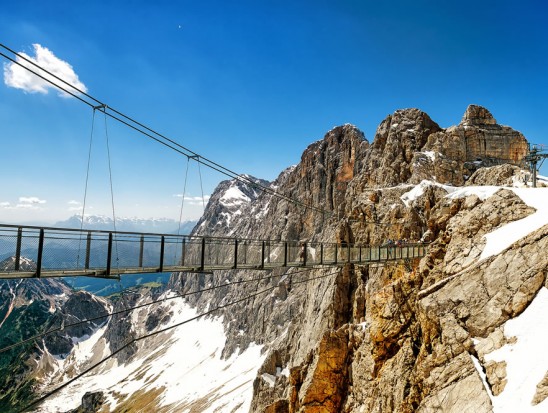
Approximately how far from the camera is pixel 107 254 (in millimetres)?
11820

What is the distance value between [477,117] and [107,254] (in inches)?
2402

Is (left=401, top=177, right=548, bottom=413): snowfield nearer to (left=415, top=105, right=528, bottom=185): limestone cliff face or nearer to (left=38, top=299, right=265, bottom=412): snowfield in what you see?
(left=415, top=105, right=528, bottom=185): limestone cliff face

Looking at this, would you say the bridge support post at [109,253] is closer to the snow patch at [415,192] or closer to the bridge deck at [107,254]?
the bridge deck at [107,254]

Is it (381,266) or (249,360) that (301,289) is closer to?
(249,360)

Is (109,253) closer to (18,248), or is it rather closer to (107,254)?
(107,254)

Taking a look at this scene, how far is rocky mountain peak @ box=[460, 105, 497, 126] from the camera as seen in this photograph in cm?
5653

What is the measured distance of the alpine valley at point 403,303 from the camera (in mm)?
14000

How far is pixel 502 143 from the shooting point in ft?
178

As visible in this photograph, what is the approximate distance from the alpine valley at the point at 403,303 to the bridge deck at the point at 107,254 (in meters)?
1.38

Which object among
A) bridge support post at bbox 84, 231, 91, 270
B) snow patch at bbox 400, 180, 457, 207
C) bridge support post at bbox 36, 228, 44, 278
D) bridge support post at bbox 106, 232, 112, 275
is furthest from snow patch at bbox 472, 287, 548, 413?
snow patch at bbox 400, 180, 457, 207

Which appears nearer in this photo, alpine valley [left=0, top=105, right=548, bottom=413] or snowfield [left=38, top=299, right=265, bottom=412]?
alpine valley [left=0, top=105, right=548, bottom=413]

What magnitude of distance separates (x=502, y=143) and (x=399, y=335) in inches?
1757

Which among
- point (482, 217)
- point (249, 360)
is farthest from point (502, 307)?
point (249, 360)

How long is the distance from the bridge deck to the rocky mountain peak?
49145 mm
